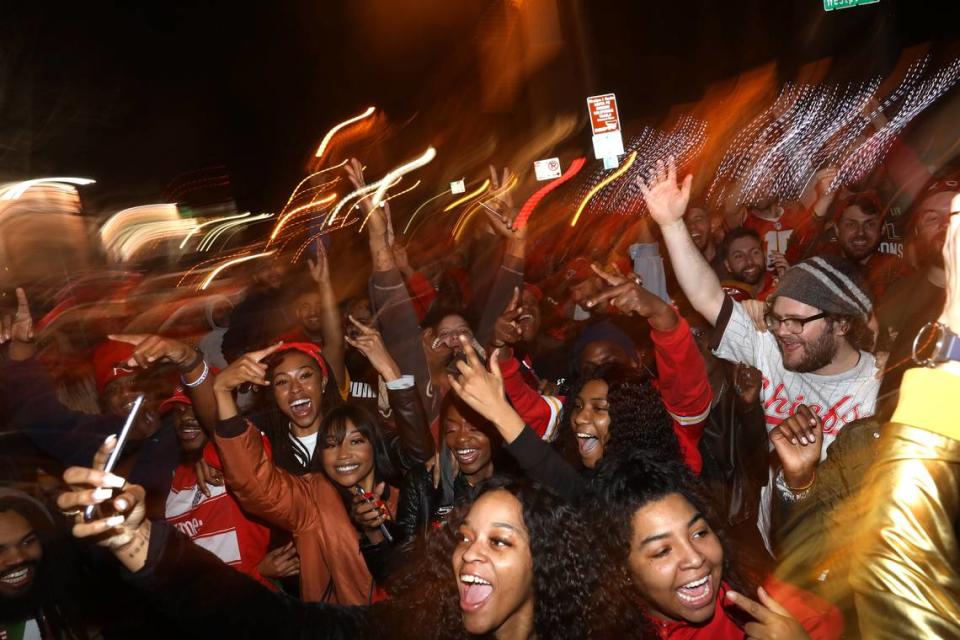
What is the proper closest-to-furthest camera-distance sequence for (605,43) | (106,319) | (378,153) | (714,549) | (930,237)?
(714,549) < (930,237) < (106,319) < (605,43) < (378,153)

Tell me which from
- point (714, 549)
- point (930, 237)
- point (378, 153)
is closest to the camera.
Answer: point (714, 549)

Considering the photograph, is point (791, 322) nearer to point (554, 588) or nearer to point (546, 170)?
point (554, 588)

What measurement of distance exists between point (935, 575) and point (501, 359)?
2652 mm

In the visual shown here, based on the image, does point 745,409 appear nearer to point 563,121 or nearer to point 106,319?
point 106,319

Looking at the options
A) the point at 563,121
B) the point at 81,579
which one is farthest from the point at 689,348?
the point at 563,121

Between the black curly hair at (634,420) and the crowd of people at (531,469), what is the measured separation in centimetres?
1

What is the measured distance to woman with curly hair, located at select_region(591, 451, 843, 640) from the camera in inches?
91.9

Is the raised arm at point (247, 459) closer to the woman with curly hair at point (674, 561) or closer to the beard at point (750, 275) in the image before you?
the woman with curly hair at point (674, 561)

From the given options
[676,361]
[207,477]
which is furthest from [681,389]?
[207,477]

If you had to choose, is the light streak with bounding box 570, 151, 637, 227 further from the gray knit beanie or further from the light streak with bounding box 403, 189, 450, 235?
the gray knit beanie

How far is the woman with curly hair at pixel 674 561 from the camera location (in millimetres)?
2334

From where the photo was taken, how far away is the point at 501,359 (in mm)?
3855

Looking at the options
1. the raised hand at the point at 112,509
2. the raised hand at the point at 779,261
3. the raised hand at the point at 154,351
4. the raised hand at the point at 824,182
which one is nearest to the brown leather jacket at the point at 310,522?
the raised hand at the point at 154,351

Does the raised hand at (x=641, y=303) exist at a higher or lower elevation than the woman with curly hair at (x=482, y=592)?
higher
